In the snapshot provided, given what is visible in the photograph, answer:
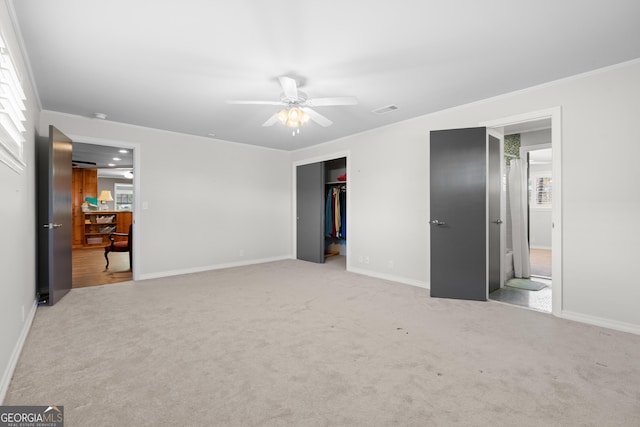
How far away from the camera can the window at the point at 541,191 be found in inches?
338

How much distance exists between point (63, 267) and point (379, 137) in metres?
4.76

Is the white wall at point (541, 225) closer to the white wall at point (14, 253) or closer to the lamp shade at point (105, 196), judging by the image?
the white wall at point (14, 253)

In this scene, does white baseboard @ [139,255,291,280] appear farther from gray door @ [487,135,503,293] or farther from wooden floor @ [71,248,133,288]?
gray door @ [487,135,503,293]

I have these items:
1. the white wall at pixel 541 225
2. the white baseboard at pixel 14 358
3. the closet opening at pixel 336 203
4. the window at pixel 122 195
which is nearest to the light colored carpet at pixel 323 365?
the white baseboard at pixel 14 358

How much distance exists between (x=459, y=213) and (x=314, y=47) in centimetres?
260

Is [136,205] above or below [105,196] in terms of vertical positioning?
below

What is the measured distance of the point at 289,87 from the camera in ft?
9.47

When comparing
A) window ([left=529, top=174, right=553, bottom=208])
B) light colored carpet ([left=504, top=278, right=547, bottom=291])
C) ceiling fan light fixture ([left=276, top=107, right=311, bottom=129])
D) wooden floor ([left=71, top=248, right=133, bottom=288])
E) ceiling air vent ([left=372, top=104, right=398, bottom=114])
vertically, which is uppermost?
ceiling air vent ([left=372, top=104, right=398, bottom=114])

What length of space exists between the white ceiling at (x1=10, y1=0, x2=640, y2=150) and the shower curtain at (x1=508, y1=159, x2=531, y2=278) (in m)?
2.00

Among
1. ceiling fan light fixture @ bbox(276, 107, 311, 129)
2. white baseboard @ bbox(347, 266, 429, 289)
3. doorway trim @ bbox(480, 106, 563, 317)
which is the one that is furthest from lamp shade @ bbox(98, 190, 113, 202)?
doorway trim @ bbox(480, 106, 563, 317)

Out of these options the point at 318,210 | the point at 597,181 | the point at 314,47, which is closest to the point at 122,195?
the point at 318,210

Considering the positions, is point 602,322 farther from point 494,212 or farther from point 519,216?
point 519,216

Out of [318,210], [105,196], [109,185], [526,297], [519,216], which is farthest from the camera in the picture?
[109,185]

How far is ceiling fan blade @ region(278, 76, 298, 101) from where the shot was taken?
2.83m
